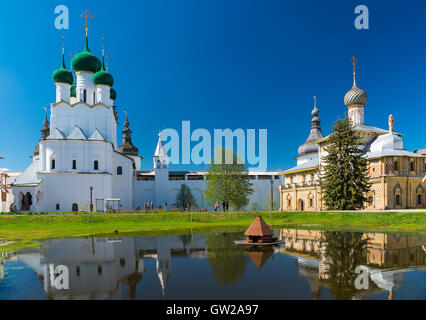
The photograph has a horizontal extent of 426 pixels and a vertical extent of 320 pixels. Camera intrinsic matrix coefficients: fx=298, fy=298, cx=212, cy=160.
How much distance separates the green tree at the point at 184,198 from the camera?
47.4 metres

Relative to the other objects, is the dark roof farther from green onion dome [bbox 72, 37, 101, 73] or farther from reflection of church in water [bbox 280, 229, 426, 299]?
green onion dome [bbox 72, 37, 101, 73]

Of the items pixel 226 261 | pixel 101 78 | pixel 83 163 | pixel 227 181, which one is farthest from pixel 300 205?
pixel 226 261

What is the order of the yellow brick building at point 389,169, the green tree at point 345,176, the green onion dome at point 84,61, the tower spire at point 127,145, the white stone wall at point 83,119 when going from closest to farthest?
1. the green tree at point 345,176
2. the yellow brick building at point 389,169
3. the white stone wall at point 83,119
4. the green onion dome at point 84,61
5. the tower spire at point 127,145

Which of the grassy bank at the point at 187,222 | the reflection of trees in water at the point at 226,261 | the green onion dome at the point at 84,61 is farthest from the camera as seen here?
the green onion dome at the point at 84,61

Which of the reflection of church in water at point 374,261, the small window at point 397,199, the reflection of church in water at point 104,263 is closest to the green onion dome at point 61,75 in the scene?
the reflection of church in water at point 104,263

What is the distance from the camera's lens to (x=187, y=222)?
2683 centimetres

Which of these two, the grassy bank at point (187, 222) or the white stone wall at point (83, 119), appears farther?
the white stone wall at point (83, 119)

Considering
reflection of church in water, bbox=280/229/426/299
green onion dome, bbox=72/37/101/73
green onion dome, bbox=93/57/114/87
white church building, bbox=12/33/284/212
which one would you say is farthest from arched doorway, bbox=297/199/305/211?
green onion dome, bbox=72/37/101/73

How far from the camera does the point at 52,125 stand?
1553 inches

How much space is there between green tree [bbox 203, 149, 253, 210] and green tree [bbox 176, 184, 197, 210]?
8.57 m

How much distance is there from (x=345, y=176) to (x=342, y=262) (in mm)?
21230

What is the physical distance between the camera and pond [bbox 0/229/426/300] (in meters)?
7.01

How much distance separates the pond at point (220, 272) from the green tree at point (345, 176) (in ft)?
49.7

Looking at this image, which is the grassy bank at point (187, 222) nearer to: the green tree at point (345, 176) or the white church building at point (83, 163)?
the green tree at point (345, 176)
